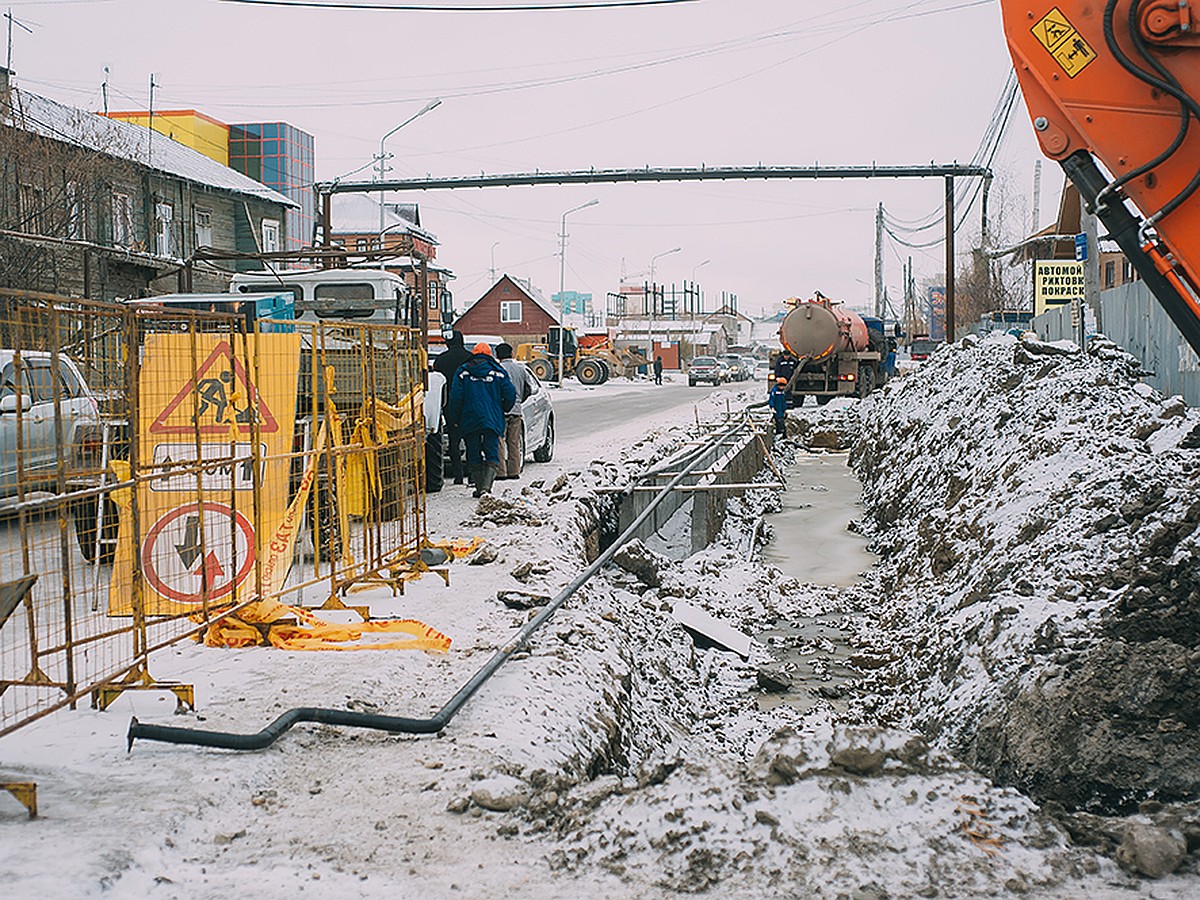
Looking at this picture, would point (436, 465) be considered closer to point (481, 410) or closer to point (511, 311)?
point (481, 410)

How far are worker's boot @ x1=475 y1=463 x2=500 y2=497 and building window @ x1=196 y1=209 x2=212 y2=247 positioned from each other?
29189 millimetres

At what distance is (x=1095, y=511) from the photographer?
25.0ft

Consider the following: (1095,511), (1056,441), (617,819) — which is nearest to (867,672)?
(1095,511)

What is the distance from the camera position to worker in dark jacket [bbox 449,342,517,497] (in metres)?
13.1

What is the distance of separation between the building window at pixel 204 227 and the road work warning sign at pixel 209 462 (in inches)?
1353

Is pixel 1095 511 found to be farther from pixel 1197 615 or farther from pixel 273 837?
pixel 273 837

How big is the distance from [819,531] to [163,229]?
28.3m

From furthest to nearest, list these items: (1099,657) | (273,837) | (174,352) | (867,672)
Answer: (867,672) < (174,352) < (1099,657) < (273,837)

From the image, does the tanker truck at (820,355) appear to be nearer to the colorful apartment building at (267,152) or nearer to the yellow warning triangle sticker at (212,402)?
the yellow warning triangle sticker at (212,402)

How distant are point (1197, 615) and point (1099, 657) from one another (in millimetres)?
609

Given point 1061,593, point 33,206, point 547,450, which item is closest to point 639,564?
point 1061,593

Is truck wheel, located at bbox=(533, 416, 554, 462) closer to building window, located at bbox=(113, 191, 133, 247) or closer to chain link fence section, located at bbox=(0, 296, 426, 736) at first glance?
chain link fence section, located at bbox=(0, 296, 426, 736)

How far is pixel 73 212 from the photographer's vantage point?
29938 millimetres

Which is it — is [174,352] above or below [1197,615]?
above
